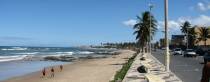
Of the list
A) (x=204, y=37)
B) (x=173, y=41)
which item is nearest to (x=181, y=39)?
(x=173, y=41)

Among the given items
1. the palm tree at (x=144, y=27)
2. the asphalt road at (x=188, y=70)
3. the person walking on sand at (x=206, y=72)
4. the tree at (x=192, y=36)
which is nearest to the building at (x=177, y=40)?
the tree at (x=192, y=36)

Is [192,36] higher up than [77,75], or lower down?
higher up

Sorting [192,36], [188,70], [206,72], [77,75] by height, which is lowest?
[77,75]

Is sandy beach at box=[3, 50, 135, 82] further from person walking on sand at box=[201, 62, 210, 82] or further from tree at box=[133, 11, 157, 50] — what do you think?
tree at box=[133, 11, 157, 50]

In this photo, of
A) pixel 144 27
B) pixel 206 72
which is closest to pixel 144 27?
pixel 144 27

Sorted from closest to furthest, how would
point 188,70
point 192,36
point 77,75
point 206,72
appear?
point 206,72
point 188,70
point 77,75
point 192,36

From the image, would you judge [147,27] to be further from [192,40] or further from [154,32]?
[192,40]

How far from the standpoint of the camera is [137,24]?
95.1 meters

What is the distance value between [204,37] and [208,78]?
430 ft

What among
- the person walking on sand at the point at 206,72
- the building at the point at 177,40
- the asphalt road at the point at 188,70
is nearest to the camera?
the person walking on sand at the point at 206,72

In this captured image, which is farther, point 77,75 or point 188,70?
point 77,75

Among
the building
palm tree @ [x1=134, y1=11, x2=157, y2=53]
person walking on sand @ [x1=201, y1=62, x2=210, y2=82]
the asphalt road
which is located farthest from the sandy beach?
the building

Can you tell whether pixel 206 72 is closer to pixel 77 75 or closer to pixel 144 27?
pixel 77 75

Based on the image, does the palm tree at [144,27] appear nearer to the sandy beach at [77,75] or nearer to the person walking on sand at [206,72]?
the sandy beach at [77,75]
